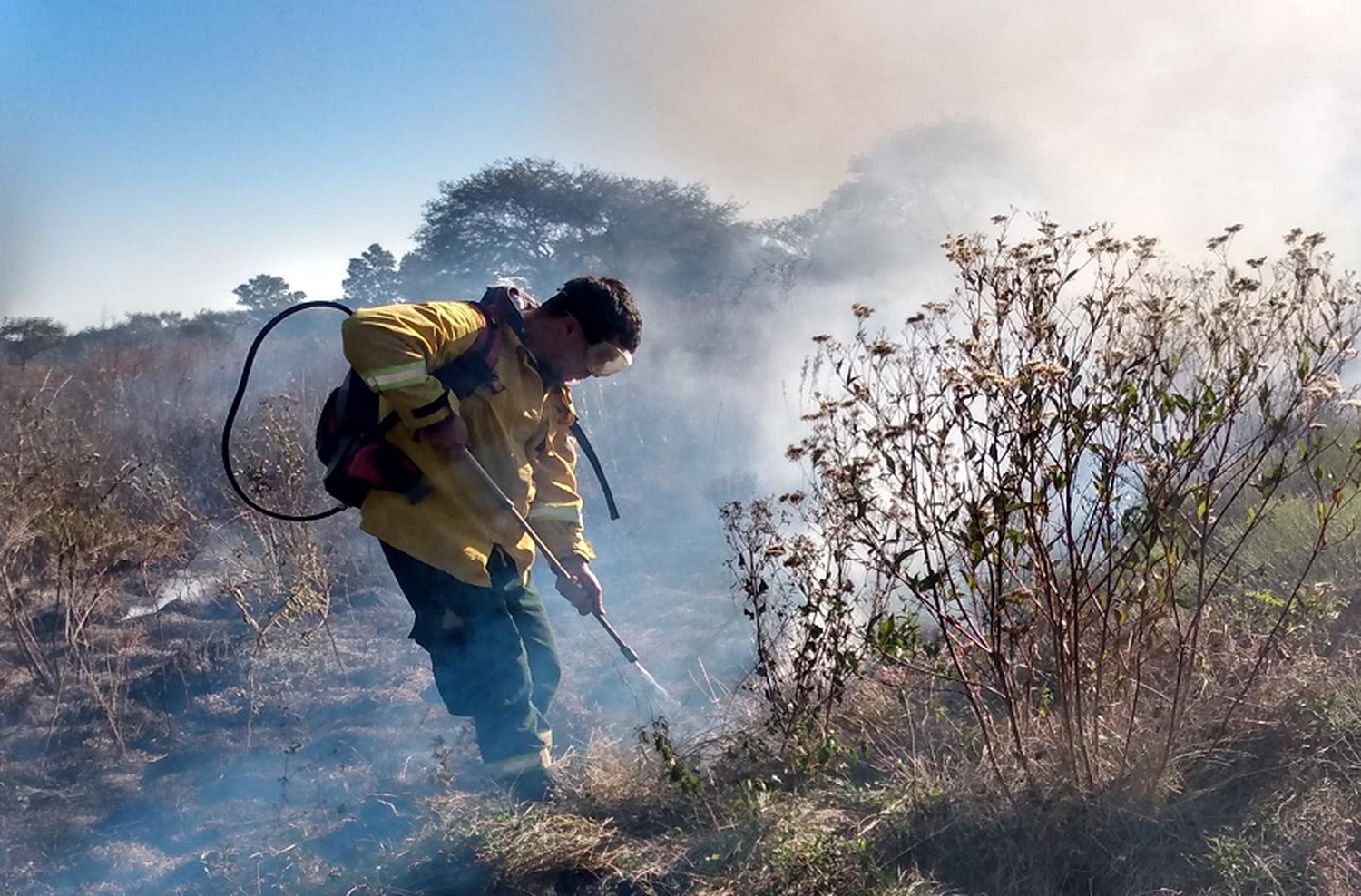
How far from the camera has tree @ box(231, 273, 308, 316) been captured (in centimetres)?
2055

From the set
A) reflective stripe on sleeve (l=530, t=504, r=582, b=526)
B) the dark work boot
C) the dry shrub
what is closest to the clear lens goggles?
reflective stripe on sleeve (l=530, t=504, r=582, b=526)

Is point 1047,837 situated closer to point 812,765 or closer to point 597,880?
point 812,765

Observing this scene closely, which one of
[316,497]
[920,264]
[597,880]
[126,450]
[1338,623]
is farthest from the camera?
[920,264]

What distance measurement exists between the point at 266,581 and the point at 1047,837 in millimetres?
3497

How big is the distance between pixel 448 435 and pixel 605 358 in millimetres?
558

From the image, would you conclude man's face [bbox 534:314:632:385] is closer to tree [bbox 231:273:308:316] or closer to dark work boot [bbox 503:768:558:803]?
dark work boot [bbox 503:768:558:803]

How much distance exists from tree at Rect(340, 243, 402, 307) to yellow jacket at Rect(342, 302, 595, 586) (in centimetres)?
1356

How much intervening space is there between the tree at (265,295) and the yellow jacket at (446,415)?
60.3 ft

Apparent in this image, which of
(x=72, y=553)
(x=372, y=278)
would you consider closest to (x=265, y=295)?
(x=372, y=278)

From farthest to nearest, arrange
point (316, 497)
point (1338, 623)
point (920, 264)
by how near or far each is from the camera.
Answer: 1. point (920, 264)
2. point (316, 497)
3. point (1338, 623)

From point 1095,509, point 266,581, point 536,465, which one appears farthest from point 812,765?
point 266,581

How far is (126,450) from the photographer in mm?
6816

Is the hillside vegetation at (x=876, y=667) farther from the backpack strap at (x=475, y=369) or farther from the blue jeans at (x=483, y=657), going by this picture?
the backpack strap at (x=475, y=369)

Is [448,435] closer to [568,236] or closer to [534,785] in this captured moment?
[534,785]
